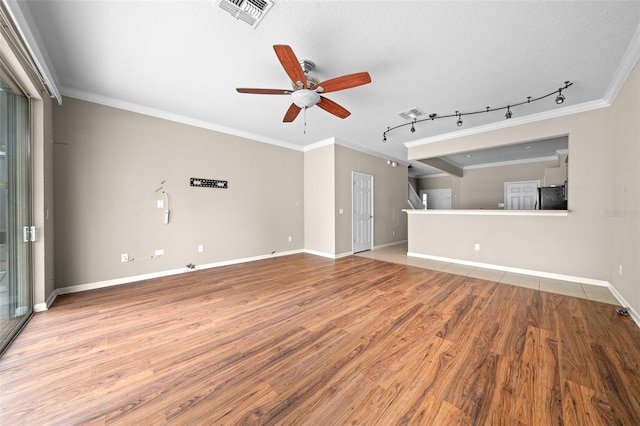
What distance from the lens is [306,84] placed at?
2293 millimetres

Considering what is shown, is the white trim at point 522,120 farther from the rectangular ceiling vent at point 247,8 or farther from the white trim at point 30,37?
the white trim at point 30,37

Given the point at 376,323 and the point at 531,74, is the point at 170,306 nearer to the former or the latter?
the point at 376,323

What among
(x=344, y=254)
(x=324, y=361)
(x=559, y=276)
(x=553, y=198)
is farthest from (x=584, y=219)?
(x=324, y=361)

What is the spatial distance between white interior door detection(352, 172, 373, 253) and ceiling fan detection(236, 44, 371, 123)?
10.6ft

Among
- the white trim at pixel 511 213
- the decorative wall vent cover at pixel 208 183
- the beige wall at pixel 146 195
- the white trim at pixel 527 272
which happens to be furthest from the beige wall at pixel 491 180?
the decorative wall vent cover at pixel 208 183

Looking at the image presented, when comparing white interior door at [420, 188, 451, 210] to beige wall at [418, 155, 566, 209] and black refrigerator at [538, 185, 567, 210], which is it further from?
black refrigerator at [538, 185, 567, 210]

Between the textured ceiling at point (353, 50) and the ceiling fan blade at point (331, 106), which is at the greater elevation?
the textured ceiling at point (353, 50)

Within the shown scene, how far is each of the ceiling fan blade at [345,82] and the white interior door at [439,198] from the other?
8.30 metres

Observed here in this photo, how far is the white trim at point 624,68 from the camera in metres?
2.19

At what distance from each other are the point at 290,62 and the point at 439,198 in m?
8.99

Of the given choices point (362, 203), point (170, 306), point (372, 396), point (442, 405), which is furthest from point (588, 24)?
point (170, 306)

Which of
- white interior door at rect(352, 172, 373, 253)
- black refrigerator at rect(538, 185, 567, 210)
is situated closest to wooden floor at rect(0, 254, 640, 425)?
black refrigerator at rect(538, 185, 567, 210)

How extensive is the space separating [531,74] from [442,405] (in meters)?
3.48

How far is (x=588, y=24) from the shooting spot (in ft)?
6.53
